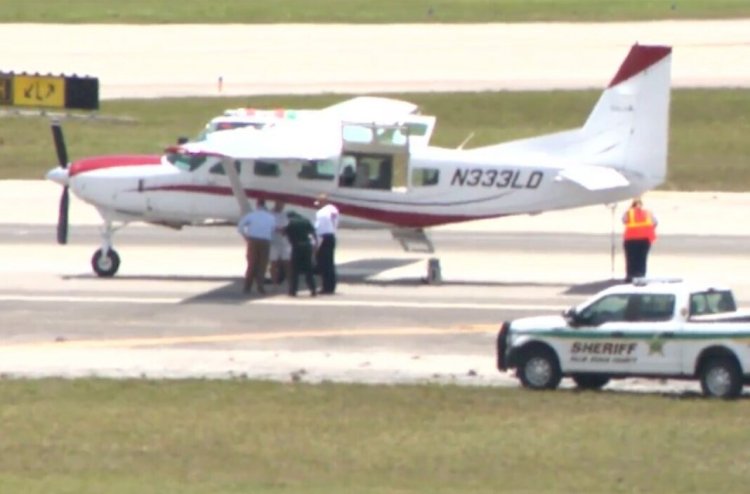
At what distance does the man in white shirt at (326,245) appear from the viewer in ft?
104

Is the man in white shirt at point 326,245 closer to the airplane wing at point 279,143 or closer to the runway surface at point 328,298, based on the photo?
the runway surface at point 328,298

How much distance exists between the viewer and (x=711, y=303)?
74.4 ft

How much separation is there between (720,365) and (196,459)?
637cm

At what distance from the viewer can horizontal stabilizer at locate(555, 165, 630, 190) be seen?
32312 mm

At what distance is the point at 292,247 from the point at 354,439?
12.2 meters

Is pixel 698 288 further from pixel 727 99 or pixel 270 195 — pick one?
pixel 727 99

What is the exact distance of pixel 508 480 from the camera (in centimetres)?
1750

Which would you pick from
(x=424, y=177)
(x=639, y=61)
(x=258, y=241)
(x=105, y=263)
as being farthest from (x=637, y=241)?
(x=105, y=263)

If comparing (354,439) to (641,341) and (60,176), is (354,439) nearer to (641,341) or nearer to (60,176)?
(641,341)

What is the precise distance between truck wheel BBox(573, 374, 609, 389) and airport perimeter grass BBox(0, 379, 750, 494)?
0.38 metres

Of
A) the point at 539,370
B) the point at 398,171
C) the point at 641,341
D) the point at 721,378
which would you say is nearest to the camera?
the point at 721,378

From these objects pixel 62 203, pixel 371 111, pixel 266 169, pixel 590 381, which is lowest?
pixel 590 381

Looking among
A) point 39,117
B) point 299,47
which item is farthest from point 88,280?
point 299,47

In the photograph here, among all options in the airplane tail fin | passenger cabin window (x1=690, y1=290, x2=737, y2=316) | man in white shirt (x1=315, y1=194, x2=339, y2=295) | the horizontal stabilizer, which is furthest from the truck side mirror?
the airplane tail fin
